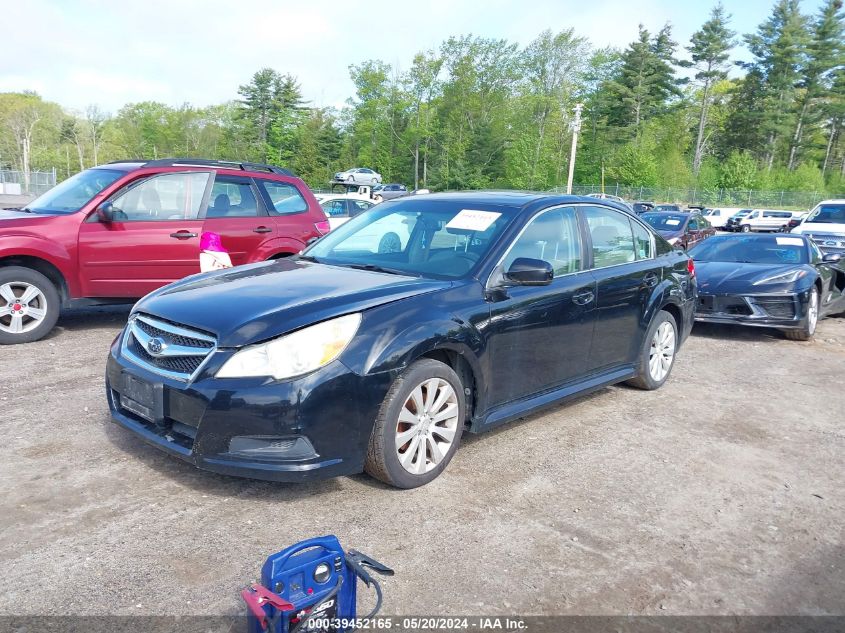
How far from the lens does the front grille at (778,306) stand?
874 centimetres

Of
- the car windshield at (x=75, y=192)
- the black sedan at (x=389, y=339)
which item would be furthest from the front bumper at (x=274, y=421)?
the car windshield at (x=75, y=192)

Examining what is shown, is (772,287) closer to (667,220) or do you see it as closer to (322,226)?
(322,226)

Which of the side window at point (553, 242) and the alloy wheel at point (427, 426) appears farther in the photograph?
the side window at point (553, 242)

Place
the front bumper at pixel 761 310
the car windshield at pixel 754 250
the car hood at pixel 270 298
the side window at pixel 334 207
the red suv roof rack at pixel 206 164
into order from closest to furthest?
the car hood at pixel 270 298 → the red suv roof rack at pixel 206 164 → the front bumper at pixel 761 310 → the car windshield at pixel 754 250 → the side window at pixel 334 207

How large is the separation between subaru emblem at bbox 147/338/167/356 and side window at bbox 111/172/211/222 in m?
4.01

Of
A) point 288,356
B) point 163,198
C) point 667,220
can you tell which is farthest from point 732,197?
point 288,356

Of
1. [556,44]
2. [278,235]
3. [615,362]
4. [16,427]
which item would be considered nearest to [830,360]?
[615,362]

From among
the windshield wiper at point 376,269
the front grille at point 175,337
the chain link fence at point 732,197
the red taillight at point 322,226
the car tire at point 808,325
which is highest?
the chain link fence at point 732,197

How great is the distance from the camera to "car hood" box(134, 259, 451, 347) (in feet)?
11.7

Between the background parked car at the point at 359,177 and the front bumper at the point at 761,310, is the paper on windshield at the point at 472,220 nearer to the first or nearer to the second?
the front bumper at the point at 761,310

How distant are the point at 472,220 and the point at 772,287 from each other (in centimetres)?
575

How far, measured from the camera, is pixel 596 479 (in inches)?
167

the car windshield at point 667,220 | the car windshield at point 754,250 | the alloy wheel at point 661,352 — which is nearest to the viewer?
the alloy wheel at point 661,352

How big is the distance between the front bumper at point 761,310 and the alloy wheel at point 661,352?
2.98 metres
